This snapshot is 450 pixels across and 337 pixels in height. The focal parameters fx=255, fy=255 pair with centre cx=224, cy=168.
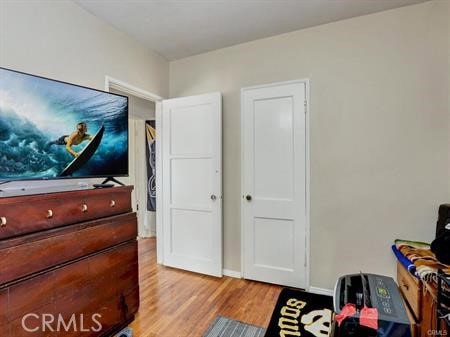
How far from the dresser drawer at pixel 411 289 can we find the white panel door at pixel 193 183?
171cm

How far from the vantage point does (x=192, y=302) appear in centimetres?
238

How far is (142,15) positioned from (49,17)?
2.39ft

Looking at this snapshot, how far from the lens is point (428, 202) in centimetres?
216

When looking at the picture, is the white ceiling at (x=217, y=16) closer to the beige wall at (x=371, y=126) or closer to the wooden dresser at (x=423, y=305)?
the beige wall at (x=371, y=126)

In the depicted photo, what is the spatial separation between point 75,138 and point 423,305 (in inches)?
103

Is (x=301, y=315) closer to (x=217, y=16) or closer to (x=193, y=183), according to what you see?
(x=193, y=183)

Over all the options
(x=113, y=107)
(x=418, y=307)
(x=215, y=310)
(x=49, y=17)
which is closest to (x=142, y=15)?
(x=49, y=17)

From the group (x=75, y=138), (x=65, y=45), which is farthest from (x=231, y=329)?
(x=65, y=45)

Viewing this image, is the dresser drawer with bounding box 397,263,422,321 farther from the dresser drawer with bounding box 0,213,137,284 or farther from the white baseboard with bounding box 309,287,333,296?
the dresser drawer with bounding box 0,213,137,284

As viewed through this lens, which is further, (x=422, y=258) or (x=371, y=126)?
(x=371, y=126)

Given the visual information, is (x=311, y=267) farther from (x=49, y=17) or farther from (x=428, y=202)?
(x=49, y=17)

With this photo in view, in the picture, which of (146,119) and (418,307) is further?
(146,119)

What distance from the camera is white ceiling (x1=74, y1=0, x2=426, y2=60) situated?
2.15 m

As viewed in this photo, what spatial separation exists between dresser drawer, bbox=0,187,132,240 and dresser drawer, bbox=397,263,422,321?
2136 mm
